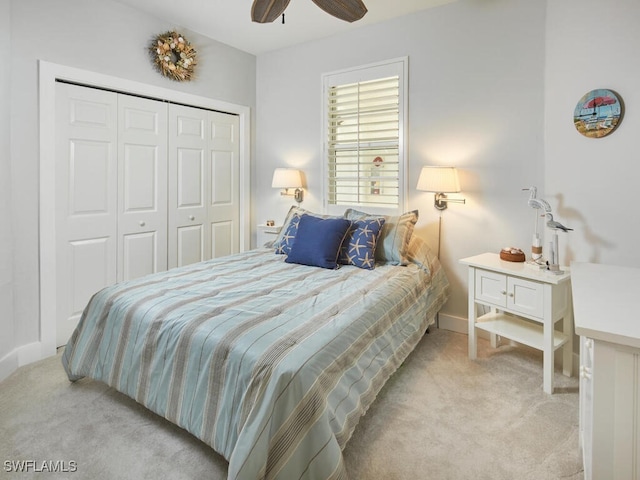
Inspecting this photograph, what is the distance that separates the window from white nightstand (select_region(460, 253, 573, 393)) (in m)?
1.09

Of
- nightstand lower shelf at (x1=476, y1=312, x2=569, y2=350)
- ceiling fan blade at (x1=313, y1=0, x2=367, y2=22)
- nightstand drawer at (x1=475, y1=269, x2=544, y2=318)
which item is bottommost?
nightstand lower shelf at (x1=476, y1=312, x2=569, y2=350)

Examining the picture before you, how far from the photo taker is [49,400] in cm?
207

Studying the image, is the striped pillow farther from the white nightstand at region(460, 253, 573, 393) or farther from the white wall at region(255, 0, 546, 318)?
the white nightstand at region(460, 253, 573, 393)

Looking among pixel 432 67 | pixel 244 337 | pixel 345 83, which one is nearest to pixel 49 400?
pixel 244 337

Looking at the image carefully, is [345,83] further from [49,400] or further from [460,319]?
[49,400]

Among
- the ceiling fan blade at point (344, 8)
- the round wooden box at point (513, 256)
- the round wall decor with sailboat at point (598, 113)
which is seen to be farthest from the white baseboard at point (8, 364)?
the round wall decor with sailboat at point (598, 113)

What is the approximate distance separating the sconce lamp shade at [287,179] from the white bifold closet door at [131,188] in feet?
2.11

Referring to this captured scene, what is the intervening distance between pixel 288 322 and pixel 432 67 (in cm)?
257

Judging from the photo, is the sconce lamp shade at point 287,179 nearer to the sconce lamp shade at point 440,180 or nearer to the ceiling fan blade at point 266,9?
the sconce lamp shade at point 440,180

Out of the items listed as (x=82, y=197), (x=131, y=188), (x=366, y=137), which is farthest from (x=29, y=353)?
(x=366, y=137)

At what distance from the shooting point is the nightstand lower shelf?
2254mm

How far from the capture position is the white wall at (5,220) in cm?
231

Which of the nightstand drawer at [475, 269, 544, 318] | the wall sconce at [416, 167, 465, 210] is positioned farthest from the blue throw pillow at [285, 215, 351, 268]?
the nightstand drawer at [475, 269, 544, 318]

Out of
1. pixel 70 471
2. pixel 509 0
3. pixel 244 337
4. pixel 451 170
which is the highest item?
pixel 509 0
